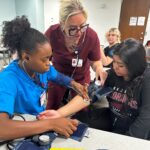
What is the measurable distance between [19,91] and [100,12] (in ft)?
16.8

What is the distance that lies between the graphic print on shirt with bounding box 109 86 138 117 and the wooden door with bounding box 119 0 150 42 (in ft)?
14.4

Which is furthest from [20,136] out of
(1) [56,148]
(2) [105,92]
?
(2) [105,92]

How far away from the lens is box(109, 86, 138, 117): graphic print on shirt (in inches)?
52.1

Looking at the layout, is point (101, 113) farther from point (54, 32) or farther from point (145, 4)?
point (145, 4)

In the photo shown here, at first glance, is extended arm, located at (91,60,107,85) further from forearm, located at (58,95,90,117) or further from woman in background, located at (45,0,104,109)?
forearm, located at (58,95,90,117)

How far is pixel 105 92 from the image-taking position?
4.73 feet

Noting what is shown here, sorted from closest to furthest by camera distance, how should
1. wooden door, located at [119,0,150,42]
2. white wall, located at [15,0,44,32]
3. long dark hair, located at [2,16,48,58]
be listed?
long dark hair, located at [2,16,48,58], wooden door, located at [119,0,150,42], white wall, located at [15,0,44,32]

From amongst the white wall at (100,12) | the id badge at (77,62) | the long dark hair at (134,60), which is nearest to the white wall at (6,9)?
the white wall at (100,12)

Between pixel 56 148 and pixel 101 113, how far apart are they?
A: 2.97 ft

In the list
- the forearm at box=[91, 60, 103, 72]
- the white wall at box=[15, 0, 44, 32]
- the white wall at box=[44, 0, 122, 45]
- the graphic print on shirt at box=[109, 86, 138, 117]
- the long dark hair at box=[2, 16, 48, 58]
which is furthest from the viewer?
the white wall at box=[15, 0, 44, 32]

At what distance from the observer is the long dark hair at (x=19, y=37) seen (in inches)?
37.9

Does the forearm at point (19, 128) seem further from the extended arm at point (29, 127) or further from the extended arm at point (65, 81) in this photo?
the extended arm at point (65, 81)

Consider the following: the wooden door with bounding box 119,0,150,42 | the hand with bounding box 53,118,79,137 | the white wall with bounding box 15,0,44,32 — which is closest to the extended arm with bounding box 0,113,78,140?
the hand with bounding box 53,118,79,137

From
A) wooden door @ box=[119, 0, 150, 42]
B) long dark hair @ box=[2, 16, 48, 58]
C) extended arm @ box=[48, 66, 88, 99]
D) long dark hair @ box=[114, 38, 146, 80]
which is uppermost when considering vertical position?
wooden door @ box=[119, 0, 150, 42]
